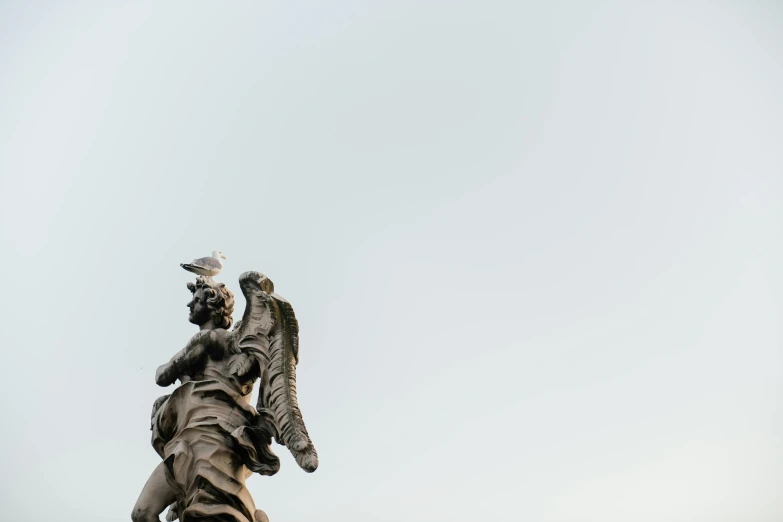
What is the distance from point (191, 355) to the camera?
7.18 m

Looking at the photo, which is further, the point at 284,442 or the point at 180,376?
the point at 180,376

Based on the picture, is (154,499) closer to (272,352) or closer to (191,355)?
(191,355)

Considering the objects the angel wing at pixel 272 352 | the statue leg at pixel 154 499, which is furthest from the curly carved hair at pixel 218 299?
the statue leg at pixel 154 499

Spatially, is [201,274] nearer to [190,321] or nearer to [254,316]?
[190,321]

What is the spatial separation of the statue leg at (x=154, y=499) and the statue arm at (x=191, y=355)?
1002 millimetres

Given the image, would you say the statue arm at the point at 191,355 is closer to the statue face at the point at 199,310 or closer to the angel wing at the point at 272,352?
the angel wing at the point at 272,352

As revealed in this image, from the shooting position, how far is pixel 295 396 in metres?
6.71

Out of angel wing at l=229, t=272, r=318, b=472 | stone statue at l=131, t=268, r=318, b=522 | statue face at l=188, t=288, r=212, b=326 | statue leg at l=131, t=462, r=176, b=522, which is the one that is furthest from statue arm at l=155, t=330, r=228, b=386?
statue leg at l=131, t=462, r=176, b=522

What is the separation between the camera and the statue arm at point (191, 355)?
718 centimetres

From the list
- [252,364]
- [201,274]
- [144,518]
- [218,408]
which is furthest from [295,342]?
[144,518]

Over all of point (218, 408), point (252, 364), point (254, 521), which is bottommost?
point (254, 521)

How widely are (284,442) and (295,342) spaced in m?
1.03

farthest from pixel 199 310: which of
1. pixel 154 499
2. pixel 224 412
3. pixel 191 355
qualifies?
pixel 154 499

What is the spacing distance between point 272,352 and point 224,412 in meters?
0.73
